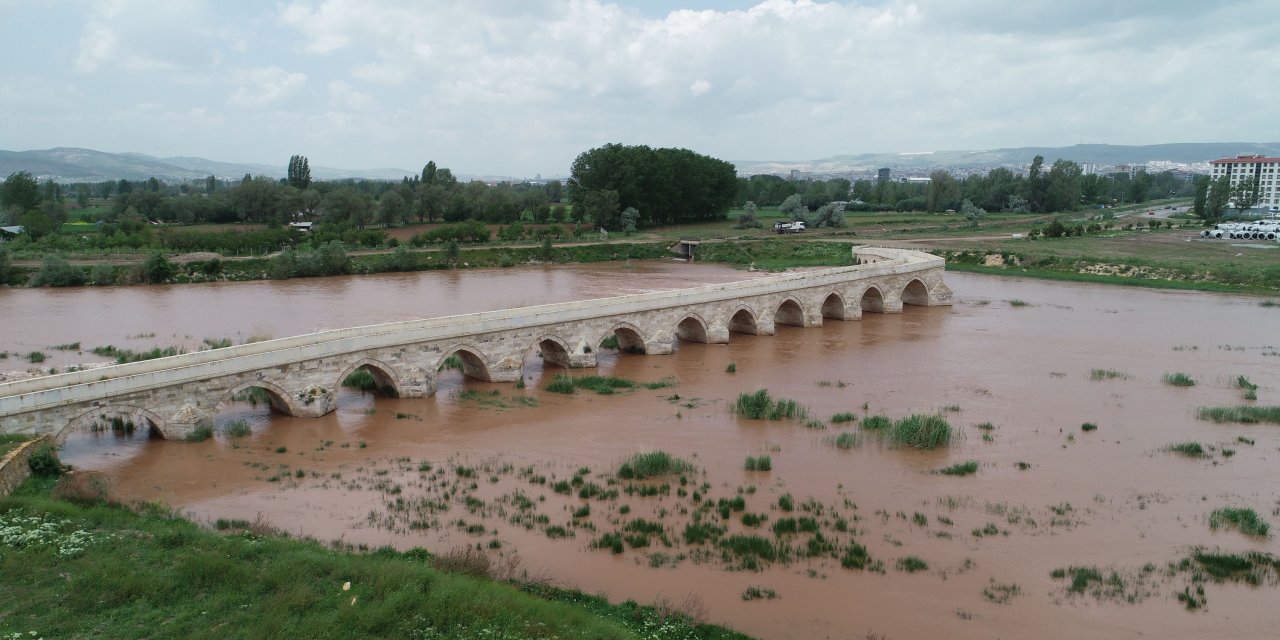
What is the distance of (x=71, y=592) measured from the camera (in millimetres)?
7539

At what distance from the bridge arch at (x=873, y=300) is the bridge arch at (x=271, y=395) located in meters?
19.8

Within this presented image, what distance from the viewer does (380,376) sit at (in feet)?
57.0

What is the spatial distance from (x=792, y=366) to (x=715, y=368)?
6.87 ft

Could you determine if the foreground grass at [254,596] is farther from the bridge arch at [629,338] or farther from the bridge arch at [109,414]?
the bridge arch at [629,338]

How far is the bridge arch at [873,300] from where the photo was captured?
1152 inches

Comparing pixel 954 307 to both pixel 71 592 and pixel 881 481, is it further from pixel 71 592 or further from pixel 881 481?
pixel 71 592

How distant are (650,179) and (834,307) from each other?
91.1 feet

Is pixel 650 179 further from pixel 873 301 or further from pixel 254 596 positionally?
pixel 254 596

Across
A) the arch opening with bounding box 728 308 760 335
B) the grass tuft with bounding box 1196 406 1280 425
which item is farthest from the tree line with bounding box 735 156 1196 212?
the grass tuft with bounding box 1196 406 1280 425

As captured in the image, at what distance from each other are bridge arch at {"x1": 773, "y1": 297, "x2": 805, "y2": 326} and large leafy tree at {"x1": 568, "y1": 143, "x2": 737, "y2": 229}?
2671 centimetres

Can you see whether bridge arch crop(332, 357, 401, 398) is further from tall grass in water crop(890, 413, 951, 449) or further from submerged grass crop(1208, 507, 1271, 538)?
submerged grass crop(1208, 507, 1271, 538)

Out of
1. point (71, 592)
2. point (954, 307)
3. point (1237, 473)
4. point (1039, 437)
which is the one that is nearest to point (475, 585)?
point (71, 592)

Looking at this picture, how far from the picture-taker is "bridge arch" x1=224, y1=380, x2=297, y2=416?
1445 centimetres

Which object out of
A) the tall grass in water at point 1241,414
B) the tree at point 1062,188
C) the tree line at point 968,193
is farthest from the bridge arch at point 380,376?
the tree at point 1062,188
